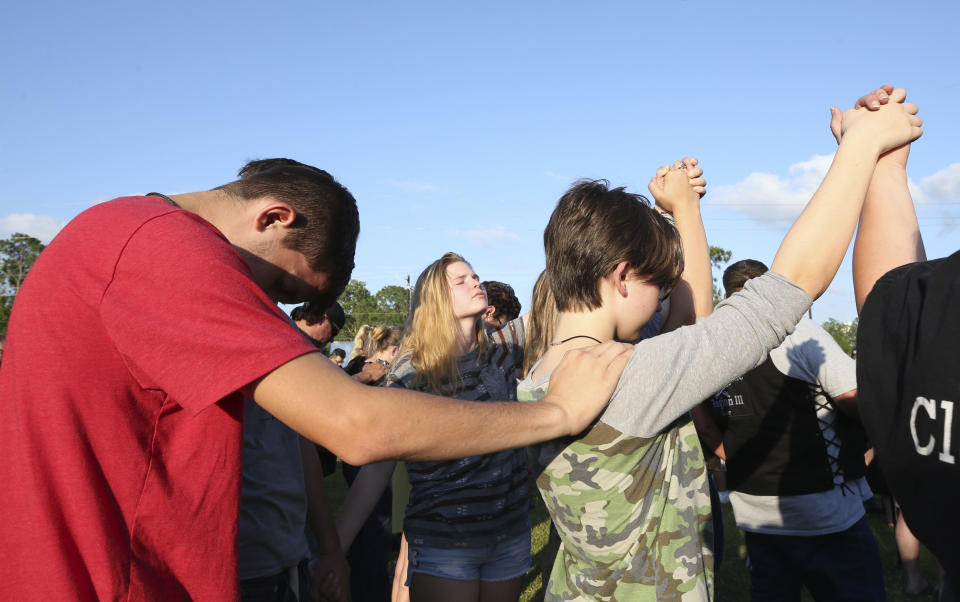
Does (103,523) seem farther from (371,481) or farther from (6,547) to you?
(371,481)

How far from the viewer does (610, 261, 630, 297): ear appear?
2.01m

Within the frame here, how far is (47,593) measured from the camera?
136cm

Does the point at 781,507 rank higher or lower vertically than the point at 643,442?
lower

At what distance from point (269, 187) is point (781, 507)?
2971 mm

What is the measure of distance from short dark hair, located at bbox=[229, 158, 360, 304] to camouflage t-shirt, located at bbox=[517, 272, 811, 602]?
711mm

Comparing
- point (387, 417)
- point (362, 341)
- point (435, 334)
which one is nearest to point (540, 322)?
point (435, 334)

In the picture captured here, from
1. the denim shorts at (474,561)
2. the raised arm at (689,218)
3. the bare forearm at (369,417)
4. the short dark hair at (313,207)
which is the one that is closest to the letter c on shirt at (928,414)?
the bare forearm at (369,417)

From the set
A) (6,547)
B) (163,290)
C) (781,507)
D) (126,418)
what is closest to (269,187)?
(163,290)

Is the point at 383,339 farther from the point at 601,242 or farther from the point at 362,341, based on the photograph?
the point at 601,242

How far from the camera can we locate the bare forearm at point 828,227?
1.57 m

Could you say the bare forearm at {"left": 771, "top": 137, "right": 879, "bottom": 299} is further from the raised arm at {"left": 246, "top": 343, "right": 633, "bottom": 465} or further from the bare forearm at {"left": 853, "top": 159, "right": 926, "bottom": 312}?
the raised arm at {"left": 246, "top": 343, "right": 633, "bottom": 465}

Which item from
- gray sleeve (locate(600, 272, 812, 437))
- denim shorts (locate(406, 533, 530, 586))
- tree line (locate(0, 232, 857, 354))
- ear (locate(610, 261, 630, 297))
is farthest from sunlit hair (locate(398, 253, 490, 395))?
tree line (locate(0, 232, 857, 354))

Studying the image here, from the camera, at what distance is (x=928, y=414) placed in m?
1.22

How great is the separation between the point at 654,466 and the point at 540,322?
6.16 ft
